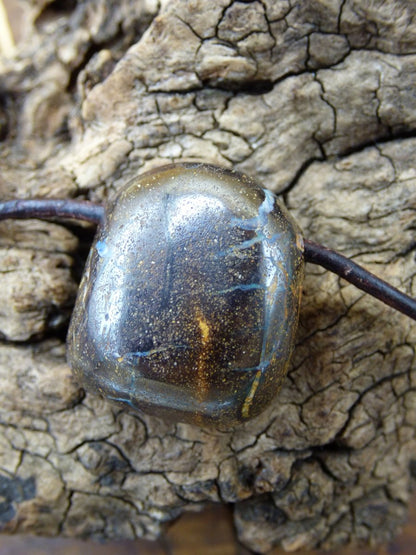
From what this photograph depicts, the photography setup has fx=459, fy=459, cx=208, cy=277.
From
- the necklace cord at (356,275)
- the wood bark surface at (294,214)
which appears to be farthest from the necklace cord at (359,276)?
the wood bark surface at (294,214)

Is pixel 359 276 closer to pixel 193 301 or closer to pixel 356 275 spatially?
pixel 356 275

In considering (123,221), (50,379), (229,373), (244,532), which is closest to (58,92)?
(123,221)

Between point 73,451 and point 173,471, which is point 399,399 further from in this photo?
point 73,451

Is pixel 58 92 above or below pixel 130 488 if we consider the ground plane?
above

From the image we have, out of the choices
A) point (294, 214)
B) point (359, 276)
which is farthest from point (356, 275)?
point (294, 214)

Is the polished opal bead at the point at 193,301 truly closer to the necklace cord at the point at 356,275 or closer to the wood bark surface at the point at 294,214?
the necklace cord at the point at 356,275

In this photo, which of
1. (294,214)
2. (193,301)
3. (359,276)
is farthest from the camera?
(294,214)

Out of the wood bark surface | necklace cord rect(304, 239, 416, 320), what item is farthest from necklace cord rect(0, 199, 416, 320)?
the wood bark surface
